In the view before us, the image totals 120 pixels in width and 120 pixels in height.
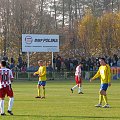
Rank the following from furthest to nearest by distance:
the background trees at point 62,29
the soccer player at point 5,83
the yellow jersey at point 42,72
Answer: the background trees at point 62,29 < the yellow jersey at point 42,72 < the soccer player at point 5,83

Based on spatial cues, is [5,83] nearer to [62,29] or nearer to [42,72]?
[42,72]

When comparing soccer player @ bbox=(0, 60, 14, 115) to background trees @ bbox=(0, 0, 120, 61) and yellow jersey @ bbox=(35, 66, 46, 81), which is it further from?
background trees @ bbox=(0, 0, 120, 61)

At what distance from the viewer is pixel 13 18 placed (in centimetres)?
6875

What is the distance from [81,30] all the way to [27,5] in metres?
8.49

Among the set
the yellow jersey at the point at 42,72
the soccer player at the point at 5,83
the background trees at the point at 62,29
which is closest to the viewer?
the soccer player at the point at 5,83

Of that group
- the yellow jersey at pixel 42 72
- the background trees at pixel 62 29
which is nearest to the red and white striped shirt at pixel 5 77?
the yellow jersey at pixel 42 72

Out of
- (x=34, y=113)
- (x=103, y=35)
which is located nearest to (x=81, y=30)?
(x=103, y=35)

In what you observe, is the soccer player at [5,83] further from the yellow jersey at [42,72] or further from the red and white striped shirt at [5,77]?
the yellow jersey at [42,72]

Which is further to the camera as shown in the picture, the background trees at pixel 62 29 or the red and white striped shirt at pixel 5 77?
the background trees at pixel 62 29

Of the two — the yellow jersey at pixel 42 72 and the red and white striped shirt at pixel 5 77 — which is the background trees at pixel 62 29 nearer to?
the yellow jersey at pixel 42 72

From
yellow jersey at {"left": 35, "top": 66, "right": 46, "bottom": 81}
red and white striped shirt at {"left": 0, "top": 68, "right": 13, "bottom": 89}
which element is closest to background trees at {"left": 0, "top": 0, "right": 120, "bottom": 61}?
yellow jersey at {"left": 35, "top": 66, "right": 46, "bottom": 81}

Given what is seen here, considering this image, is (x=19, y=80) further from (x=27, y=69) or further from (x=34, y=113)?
(x=34, y=113)

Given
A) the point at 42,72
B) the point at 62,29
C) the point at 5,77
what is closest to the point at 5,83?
the point at 5,77

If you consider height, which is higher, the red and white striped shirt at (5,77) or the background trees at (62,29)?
the background trees at (62,29)
